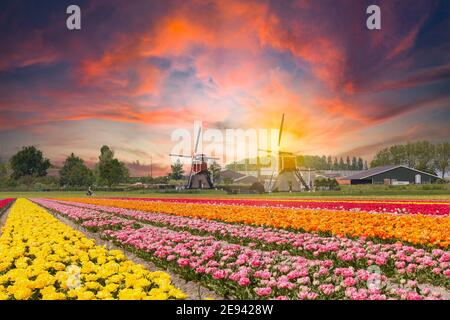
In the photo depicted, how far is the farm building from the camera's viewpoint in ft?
75.7

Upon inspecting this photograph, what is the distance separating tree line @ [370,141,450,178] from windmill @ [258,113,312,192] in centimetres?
2024

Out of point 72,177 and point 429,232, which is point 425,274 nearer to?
point 429,232

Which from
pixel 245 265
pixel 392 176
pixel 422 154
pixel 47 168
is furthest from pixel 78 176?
pixel 392 176

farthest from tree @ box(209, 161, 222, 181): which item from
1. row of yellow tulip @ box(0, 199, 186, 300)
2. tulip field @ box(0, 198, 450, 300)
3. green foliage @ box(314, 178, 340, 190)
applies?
row of yellow tulip @ box(0, 199, 186, 300)

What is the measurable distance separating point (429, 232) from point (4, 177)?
1313cm

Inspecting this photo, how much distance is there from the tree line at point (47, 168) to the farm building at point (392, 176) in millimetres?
15156

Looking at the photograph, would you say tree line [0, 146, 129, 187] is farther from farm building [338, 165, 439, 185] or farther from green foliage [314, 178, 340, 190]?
green foliage [314, 178, 340, 190]

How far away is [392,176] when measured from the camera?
2767 centimetres

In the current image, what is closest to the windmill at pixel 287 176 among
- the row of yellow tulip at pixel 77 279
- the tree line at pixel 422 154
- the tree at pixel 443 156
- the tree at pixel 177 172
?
the tree at pixel 177 172

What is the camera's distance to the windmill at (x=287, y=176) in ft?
130

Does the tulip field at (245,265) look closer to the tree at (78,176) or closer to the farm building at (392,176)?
the tree at (78,176)

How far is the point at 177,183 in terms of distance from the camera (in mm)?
48594

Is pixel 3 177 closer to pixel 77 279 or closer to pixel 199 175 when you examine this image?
pixel 77 279
